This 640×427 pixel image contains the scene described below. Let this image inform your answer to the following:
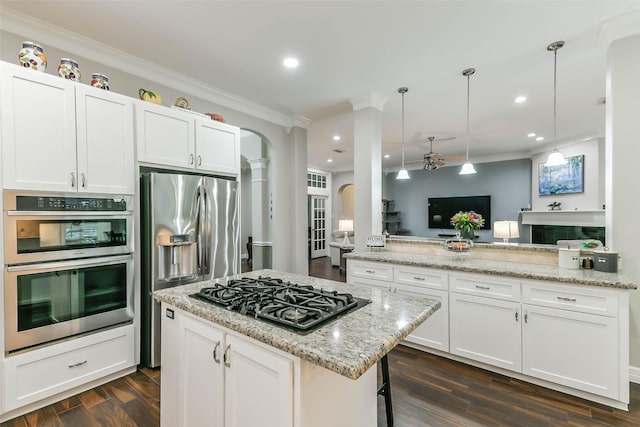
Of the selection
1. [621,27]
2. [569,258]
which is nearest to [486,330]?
[569,258]

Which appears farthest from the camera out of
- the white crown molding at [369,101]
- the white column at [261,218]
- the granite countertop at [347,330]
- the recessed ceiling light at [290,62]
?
the white column at [261,218]

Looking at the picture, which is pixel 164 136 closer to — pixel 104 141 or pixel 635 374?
pixel 104 141

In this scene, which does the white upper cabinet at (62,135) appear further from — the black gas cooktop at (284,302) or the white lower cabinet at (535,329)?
the white lower cabinet at (535,329)

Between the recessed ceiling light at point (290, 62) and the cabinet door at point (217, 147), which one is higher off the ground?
the recessed ceiling light at point (290, 62)

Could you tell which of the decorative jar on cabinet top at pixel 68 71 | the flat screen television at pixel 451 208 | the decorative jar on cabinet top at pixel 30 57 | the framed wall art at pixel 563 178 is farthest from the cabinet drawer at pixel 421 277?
the flat screen television at pixel 451 208

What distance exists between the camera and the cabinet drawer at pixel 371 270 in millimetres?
2922

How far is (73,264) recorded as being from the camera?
2.05 metres

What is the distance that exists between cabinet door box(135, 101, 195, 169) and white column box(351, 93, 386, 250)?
2017 millimetres

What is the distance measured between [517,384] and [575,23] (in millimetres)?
2970

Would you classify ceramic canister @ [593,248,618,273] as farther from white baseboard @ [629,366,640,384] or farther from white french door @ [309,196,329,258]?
white french door @ [309,196,329,258]

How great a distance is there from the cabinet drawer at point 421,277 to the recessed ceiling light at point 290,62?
2.34m

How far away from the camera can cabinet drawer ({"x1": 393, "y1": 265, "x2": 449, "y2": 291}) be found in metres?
2.60

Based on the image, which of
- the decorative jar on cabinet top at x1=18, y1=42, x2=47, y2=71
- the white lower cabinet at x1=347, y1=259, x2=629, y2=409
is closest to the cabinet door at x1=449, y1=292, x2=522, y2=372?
the white lower cabinet at x1=347, y1=259, x2=629, y2=409

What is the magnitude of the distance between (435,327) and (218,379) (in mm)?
2104
